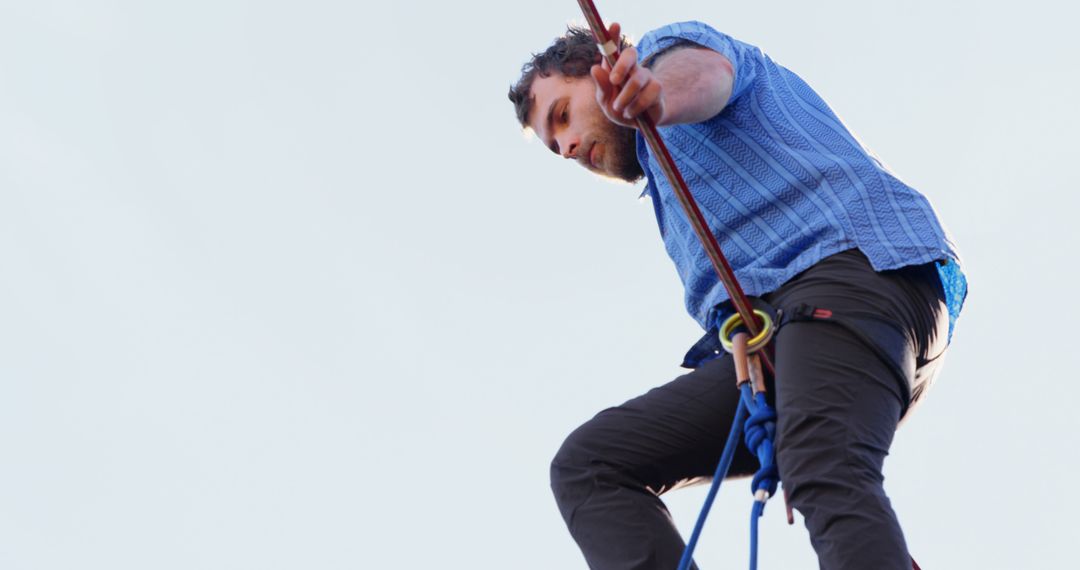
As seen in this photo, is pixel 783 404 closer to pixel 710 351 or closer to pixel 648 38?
pixel 710 351

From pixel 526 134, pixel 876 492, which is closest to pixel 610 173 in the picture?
pixel 526 134

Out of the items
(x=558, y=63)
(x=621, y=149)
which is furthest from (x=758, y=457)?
(x=558, y=63)

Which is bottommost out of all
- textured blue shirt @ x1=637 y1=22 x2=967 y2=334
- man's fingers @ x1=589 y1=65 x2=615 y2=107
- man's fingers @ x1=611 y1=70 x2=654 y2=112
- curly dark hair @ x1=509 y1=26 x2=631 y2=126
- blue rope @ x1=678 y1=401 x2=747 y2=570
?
blue rope @ x1=678 y1=401 x2=747 y2=570

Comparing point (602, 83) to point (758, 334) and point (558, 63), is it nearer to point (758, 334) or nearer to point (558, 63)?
point (758, 334)

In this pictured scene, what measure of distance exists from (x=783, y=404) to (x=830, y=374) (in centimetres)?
12

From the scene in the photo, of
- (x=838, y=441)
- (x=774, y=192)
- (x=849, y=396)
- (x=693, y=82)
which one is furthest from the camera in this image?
(x=774, y=192)

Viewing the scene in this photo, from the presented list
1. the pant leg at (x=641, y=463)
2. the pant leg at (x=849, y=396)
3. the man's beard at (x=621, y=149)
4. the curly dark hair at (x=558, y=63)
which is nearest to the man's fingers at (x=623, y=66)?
the pant leg at (x=849, y=396)

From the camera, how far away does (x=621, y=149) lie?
429 centimetres

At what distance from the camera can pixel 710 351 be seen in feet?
13.4

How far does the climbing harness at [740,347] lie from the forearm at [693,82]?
16 cm

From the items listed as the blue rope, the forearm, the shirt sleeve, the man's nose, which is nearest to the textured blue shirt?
the shirt sleeve

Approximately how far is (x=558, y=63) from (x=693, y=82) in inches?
36.9

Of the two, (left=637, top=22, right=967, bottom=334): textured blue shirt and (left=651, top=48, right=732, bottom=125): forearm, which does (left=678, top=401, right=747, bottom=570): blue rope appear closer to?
(left=637, top=22, right=967, bottom=334): textured blue shirt

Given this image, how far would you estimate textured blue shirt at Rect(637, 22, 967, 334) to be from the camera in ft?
11.8
